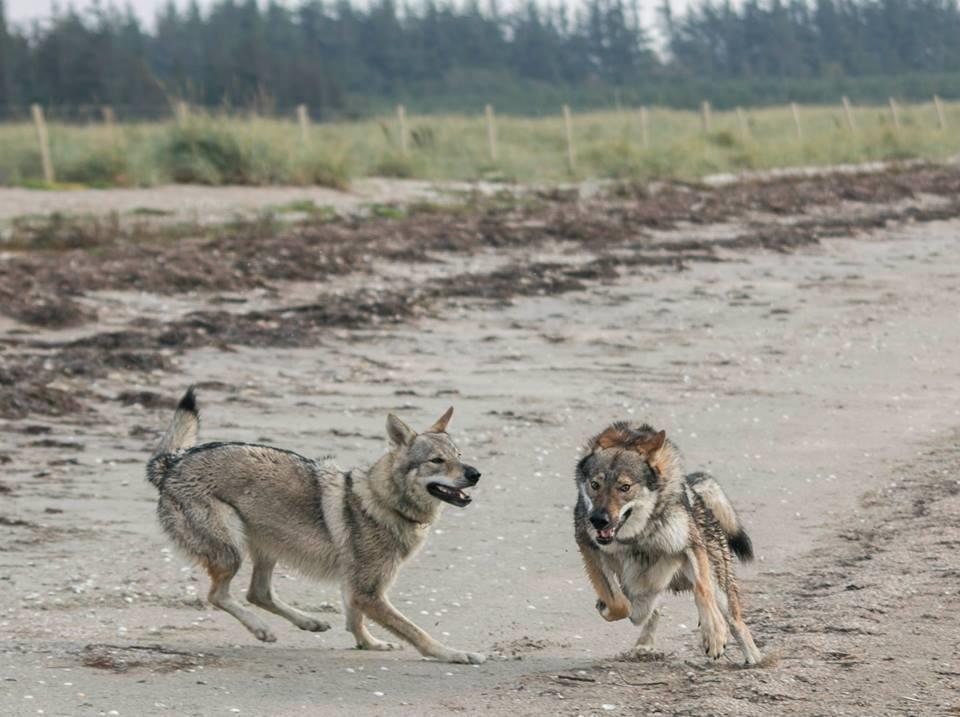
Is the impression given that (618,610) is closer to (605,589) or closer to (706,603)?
(605,589)

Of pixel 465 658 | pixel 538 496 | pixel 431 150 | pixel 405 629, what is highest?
pixel 431 150

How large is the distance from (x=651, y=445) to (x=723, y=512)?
784mm

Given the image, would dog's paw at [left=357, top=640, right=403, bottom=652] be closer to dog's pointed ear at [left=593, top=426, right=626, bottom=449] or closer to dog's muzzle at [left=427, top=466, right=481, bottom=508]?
dog's muzzle at [left=427, top=466, right=481, bottom=508]

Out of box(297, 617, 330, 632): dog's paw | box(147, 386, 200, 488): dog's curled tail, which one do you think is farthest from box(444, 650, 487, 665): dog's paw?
box(147, 386, 200, 488): dog's curled tail

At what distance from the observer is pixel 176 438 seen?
791cm

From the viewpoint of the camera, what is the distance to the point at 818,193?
2975cm

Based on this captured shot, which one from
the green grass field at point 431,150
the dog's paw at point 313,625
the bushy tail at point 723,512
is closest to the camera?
the bushy tail at point 723,512

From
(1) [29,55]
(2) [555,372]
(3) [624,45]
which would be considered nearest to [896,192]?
(2) [555,372]

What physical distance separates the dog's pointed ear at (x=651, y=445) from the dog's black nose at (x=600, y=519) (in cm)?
39

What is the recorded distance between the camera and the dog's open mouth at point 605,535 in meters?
6.76

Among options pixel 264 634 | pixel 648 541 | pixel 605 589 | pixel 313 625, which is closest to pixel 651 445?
pixel 648 541

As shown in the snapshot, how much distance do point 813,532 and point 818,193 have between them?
21.1 metres

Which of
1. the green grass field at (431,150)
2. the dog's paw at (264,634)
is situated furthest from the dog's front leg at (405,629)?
the green grass field at (431,150)

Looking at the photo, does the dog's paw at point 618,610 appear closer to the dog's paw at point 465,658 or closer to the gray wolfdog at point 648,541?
the gray wolfdog at point 648,541
